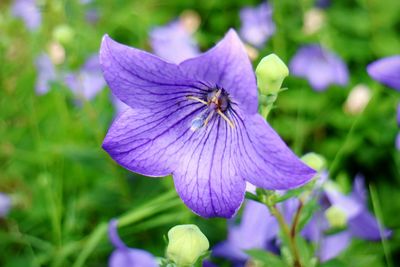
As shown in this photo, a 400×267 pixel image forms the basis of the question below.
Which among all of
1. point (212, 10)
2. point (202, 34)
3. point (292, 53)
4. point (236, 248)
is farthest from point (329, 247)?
point (212, 10)

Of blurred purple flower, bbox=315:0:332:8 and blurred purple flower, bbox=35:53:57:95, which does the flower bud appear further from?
blurred purple flower, bbox=35:53:57:95

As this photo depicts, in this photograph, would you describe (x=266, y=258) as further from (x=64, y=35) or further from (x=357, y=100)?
(x=357, y=100)

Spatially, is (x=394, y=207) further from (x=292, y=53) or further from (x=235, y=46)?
(x=235, y=46)

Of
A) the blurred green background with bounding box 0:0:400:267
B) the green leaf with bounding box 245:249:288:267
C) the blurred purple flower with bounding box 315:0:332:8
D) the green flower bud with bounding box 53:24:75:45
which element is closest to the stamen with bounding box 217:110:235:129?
the green leaf with bounding box 245:249:288:267

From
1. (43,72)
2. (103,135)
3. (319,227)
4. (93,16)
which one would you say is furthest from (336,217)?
(93,16)

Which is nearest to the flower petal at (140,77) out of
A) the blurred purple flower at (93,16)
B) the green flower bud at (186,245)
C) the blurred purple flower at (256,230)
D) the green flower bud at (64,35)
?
the green flower bud at (186,245)

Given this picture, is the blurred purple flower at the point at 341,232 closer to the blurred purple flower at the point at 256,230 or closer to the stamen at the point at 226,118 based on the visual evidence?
the blurred purple flower at the point at 256,230
